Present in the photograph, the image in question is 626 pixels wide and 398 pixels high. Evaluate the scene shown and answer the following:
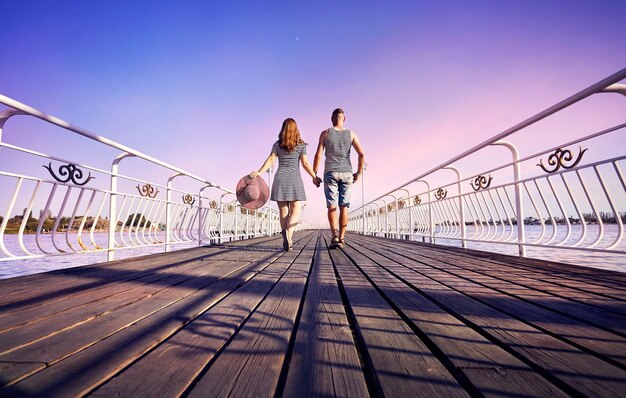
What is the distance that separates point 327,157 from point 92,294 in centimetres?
314

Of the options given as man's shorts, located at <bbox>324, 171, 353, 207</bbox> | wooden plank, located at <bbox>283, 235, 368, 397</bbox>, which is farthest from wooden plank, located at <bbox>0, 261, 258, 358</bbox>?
man's shorts, located at <bbox>324, 171, 353, 207</bbox>

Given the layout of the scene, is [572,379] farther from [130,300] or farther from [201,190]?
[201,190]

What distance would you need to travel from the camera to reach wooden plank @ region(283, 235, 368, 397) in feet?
2.17

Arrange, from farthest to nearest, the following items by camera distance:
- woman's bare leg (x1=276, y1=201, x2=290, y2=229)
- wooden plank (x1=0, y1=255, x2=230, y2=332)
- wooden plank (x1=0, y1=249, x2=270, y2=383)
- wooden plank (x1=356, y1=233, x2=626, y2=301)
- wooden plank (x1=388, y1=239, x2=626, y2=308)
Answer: woman's bare leg (x1=276, y1=201, x2=290, y2=229) < wooden plank (x1=356, y1=233, x2=626, y2=301) < wooden plank (x1=388, y1=239, x2=626, y2=308) < wooden plank (x1=0, y1=255, x2=230, y2=332) < wooden plank (x1=0, y1=249, x2=270, y2=383)

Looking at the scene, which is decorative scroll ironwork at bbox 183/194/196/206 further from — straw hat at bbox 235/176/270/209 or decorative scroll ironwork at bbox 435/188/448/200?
decorative scroll ironwork at bbox 435/188/448/200

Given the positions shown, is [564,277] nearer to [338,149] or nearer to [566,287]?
[566,287]

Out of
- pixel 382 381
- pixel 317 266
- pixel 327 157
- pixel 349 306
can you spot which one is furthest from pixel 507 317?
pixel 327 157

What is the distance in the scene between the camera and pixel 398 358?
2.63 ft

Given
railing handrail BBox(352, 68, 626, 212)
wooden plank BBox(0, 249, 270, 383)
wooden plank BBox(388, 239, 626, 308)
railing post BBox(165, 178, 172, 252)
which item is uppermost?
railing handrail BBox(352, 68, 626, 212)

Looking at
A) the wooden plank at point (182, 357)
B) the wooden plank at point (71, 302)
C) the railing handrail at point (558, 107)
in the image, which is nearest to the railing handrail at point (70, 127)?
the wooden plank at point (71, 302)

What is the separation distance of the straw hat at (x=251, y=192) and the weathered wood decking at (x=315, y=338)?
3.05m

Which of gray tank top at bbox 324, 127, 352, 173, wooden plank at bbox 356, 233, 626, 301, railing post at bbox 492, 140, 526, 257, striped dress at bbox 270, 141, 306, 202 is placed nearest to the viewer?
wooden plank at bbox 356, 233, 626, 301

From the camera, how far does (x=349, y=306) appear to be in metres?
1.33

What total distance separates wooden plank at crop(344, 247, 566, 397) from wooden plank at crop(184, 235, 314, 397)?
0.47m
